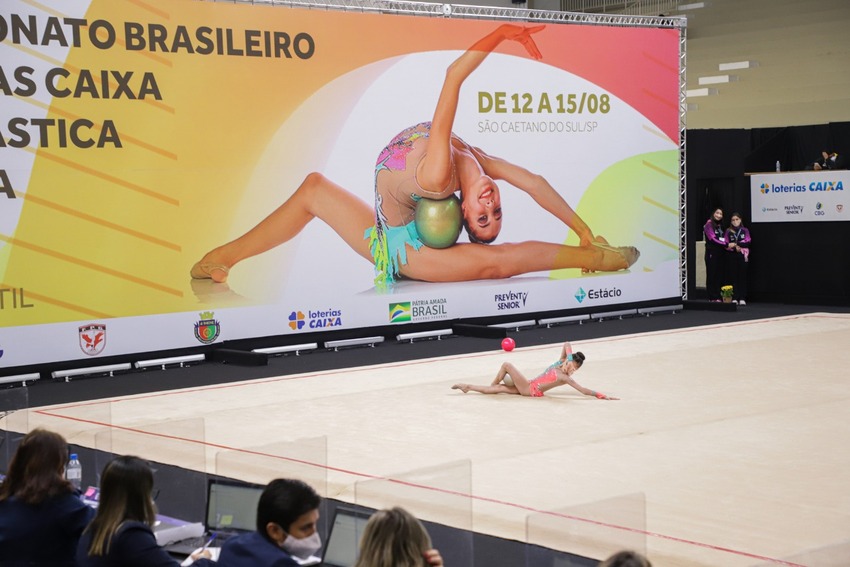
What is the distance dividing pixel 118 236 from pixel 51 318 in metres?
1.29

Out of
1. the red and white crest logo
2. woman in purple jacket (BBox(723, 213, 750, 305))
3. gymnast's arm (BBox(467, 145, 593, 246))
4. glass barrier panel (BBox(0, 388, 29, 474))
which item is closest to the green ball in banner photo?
gymnast's arm (BBox(467, 145, 593, 246))

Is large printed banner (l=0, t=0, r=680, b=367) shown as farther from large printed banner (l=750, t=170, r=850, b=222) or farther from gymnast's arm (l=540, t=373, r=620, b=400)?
gymnast's arm (l=540, t=373, r=620, b=400)

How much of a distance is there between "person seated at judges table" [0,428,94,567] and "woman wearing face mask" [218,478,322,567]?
1015 millimetres

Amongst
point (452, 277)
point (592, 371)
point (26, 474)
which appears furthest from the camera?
point (452, 277)

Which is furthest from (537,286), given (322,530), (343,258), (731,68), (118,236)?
(322,530)

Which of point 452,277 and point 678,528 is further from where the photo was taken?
point 452,277

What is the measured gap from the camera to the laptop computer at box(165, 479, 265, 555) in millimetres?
5734

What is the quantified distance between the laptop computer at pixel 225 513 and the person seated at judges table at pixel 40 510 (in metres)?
0.83

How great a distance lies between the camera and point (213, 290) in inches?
606

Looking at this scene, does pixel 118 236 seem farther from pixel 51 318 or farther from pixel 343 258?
pixel 343 258

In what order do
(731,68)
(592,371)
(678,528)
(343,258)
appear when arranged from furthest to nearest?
(731,68), (343,258), (592,371), (678,528)

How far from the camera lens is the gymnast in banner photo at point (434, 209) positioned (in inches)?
637

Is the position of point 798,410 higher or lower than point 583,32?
lower

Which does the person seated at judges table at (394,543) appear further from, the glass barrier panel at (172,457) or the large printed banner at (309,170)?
the large printed banner at (309,170)
